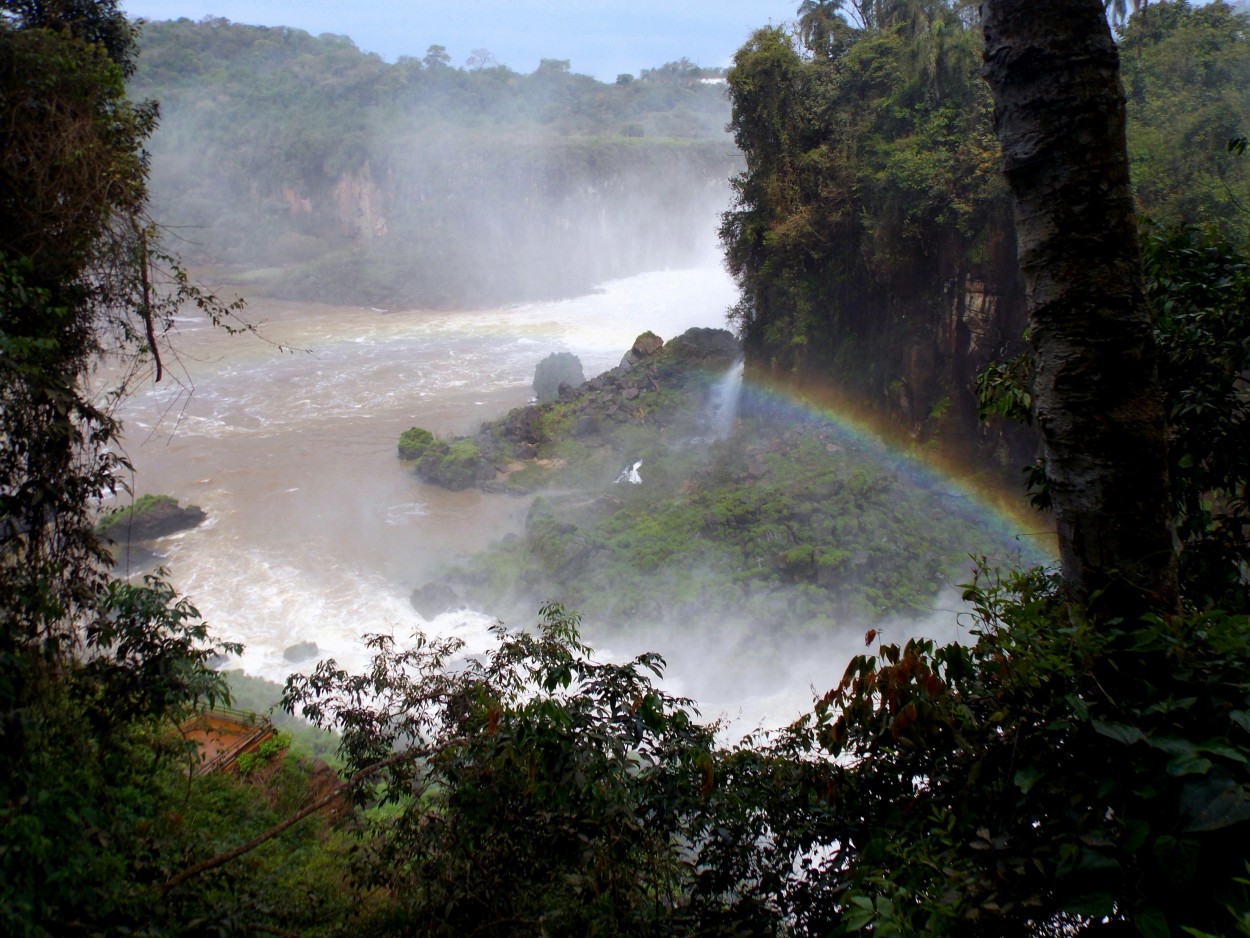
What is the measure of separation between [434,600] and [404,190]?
127ft

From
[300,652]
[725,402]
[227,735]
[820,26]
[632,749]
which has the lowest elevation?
[300,652]

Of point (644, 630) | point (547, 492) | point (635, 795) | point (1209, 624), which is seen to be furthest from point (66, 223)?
point (547, 492)

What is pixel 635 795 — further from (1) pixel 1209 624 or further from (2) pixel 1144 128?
(2) pixel 1144 128

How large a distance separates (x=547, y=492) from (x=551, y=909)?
1404 centimetres

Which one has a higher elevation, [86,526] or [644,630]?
[86,526]

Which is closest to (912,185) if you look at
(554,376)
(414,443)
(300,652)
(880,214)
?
(880,214)

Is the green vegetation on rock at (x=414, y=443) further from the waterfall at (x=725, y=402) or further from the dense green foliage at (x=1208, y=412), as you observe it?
the dense green foliage at (x=1208, y=412)

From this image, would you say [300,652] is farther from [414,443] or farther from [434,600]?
[414,443]

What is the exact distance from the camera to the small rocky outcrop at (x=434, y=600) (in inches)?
461

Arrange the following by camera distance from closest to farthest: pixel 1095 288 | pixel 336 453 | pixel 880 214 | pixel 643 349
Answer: pixel 1095 288, pixel 880 214, pixel 336 453, pixel 643 349

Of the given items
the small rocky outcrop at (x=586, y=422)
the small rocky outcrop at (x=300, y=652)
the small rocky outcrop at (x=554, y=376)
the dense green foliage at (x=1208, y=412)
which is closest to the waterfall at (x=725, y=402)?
the small rocky outcrop at (x=586, y=422)

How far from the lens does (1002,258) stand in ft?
36.1

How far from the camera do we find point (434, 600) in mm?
11812

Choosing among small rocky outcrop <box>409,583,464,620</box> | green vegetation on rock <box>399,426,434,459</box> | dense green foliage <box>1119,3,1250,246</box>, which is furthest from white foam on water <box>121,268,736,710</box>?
dense green foliage <box>1119,3,1250,246</box>
